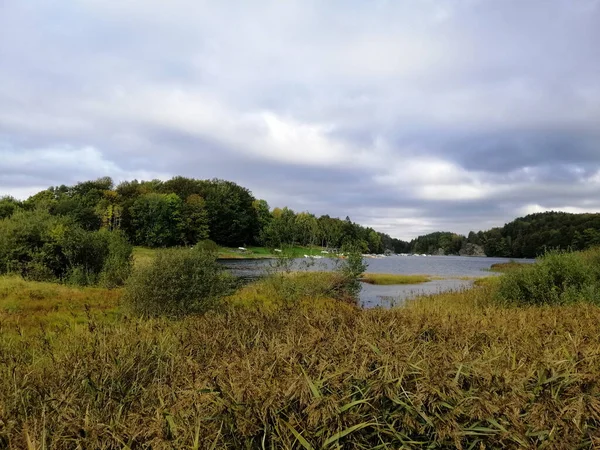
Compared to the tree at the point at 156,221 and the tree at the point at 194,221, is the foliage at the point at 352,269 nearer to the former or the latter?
the tree at the point at 156,221

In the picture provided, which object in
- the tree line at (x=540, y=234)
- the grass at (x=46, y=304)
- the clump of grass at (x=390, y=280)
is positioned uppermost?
the tree line at (x=540, y=234)

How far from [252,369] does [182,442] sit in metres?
0.49

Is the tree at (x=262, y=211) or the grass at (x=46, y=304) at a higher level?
the tree at (x=262, y=211)

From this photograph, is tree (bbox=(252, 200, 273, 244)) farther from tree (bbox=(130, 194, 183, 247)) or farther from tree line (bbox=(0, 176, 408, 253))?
tree (bbox=(130, 194, 183, 247))

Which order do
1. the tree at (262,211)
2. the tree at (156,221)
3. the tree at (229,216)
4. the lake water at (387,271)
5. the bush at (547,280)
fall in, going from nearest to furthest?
the bush at (547,280)
the lake water at (387,271)
the tree at (156,221)
the tree at (229,216)
the tree at (262,211)

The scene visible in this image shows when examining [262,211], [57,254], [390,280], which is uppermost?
[262,211]

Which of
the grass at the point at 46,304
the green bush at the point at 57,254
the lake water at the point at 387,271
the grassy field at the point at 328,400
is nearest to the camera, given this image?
the grassy field at the point at 328,400

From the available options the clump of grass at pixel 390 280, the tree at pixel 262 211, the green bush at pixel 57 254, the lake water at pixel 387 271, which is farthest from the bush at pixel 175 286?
the tree at pixel 262 211

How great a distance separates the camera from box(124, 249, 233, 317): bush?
32.2 feet

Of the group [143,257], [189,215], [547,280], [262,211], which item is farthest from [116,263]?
[262,211]

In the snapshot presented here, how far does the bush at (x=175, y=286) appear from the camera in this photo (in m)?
9.81

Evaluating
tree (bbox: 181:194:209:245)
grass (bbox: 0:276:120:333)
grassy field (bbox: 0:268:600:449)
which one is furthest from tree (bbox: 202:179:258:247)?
grassy field (bbox: 0:268:600:449)

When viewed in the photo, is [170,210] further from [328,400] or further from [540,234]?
[540,234]

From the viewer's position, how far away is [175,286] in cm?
1034
